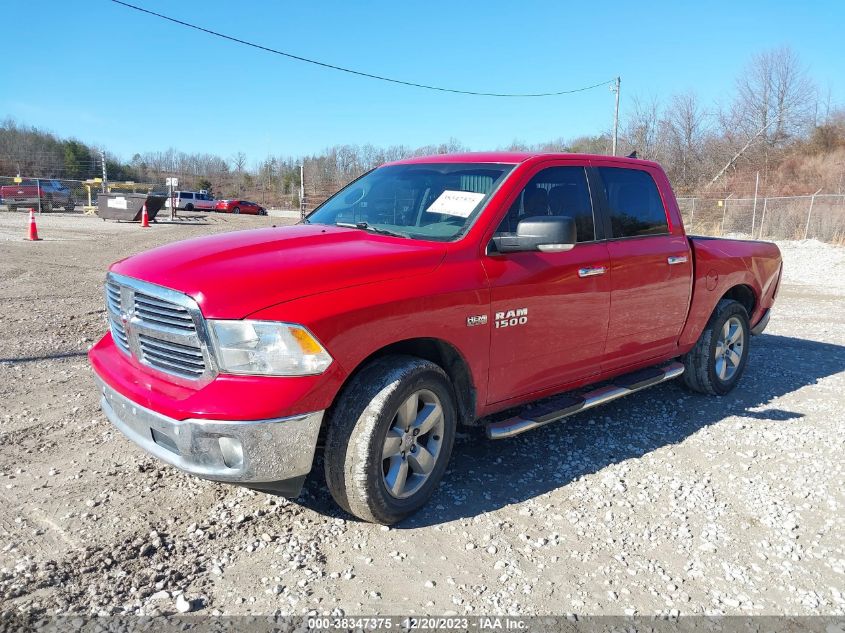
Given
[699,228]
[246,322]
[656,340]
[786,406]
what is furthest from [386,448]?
[699,228]

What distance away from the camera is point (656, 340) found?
496cm

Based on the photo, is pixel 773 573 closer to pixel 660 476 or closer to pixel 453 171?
pixel 660 476

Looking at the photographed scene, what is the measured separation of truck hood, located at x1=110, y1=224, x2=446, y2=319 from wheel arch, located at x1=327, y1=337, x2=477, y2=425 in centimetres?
42

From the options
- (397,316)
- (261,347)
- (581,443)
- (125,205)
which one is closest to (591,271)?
(581,443)

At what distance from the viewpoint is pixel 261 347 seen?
281cm

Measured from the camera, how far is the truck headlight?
2.79 m

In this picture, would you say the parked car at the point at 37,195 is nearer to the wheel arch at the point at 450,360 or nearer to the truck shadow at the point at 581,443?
the truck shadow at the point at 581,443

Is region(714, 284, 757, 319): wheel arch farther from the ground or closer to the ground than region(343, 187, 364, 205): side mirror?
closer to the ground

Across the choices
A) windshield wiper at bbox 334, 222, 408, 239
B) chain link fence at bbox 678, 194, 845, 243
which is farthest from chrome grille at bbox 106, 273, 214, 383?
chain link fence at bbox 678, 194, 845, 243

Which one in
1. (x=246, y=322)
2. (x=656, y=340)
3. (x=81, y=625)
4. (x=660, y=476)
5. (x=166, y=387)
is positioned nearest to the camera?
(x=81, y=625)

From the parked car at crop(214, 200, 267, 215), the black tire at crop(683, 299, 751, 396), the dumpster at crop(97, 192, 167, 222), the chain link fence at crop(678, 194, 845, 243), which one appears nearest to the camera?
the black tire at crop(683, 299, 751, 396)

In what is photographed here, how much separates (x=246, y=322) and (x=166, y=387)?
582 mm

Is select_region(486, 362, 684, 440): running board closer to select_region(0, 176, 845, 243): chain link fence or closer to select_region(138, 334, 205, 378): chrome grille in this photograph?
select_region(138, 334, 205, 378): chrome grille

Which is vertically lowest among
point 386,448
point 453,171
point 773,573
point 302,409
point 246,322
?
point 773,573
